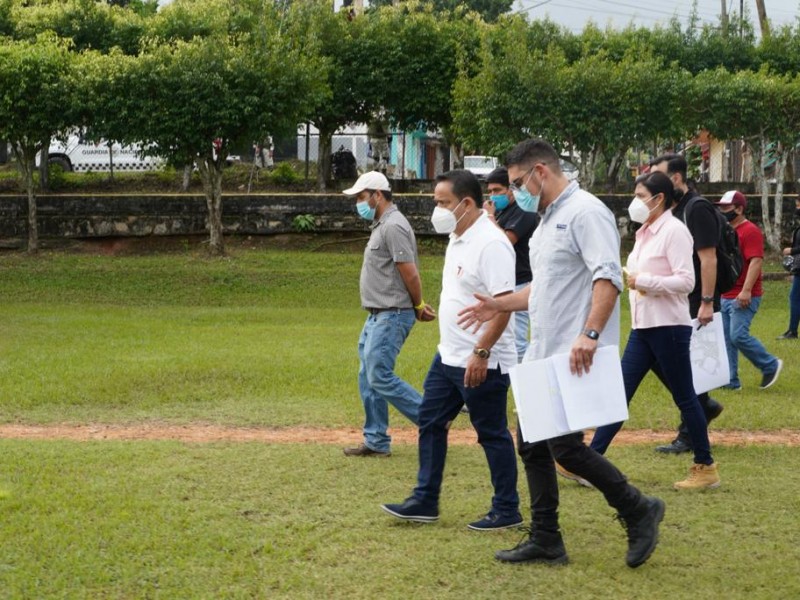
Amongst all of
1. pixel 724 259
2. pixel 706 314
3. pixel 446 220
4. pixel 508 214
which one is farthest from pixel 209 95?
pixel 446 220

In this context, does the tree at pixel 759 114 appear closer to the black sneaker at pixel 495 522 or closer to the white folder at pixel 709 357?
the white folder at pixel 709 357

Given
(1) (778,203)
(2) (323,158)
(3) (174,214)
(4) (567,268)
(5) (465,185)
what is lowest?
(3) (174,214)

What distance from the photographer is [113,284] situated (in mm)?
20500

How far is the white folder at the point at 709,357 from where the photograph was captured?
757cm

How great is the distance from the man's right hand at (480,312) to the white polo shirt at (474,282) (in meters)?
0.25

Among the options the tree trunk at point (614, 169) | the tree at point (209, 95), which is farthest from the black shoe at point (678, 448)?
the tree trunk at point (614, 169)

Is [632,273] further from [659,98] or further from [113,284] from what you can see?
[659,98]

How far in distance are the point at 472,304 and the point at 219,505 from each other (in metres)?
1.77

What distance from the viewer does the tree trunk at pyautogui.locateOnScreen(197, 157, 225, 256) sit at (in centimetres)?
2248

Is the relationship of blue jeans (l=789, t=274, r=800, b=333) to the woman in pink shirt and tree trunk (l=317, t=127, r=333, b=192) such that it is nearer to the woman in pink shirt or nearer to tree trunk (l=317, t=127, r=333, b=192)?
the woman in pink shirt

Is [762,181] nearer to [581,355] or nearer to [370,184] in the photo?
[370,184]

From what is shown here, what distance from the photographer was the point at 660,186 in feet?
23.0

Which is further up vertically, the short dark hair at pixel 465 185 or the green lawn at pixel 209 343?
the short dark hair at pixel 465 185

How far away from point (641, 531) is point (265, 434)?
4.21 meters
